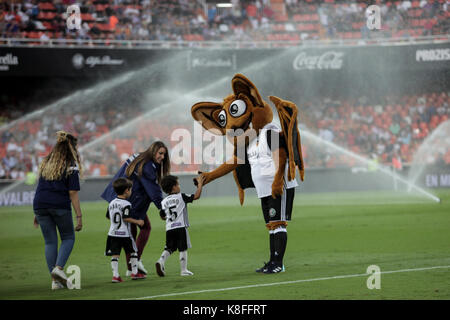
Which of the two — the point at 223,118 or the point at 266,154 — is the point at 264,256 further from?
the point at 223,118

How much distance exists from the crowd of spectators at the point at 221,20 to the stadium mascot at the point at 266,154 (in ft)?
68.1

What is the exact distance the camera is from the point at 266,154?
8812 mm

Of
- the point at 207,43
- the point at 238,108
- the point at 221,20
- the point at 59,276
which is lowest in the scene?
the point at 59,276

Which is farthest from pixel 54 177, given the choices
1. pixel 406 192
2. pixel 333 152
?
pixel 333 152

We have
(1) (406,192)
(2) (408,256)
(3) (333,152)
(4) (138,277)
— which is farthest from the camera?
(3) (333,152)

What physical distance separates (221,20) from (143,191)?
23324 millimetres

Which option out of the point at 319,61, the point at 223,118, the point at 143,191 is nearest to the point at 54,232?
the point at 143,191

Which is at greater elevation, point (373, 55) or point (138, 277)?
point (373, 55)

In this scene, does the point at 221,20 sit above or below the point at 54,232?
above

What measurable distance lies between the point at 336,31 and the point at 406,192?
351 inches

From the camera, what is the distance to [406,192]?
2586 centimetres

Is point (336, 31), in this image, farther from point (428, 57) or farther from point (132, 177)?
point (132, 177)

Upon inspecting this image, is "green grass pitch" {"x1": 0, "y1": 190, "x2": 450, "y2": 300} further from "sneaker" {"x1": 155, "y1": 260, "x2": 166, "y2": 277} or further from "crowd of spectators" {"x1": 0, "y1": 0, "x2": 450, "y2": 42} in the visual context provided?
"crowd of spectators" {"x1": 0, "y1": 0, "x2": 450, "y2": 42}

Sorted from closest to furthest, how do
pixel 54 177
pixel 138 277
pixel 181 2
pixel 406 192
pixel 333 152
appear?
pixel 54 177 < pixel 138 277 < pixel 406 192 < pixel 333 152 < pixel 181 2
